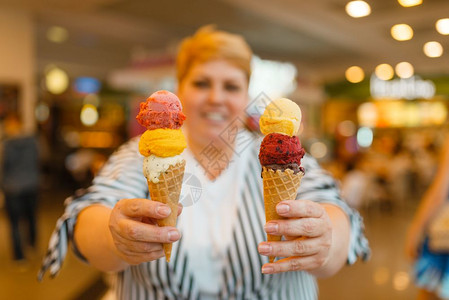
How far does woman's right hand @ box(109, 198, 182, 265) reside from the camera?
0.78 metres

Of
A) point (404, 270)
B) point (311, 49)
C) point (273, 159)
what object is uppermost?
point (311, 49)

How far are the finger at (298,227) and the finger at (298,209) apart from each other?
0.03ft

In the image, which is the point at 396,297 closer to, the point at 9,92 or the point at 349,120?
the point at 9,92

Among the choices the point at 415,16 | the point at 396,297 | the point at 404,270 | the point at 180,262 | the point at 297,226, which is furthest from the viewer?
the point at 404,270

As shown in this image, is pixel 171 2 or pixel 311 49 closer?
pixel 171 2

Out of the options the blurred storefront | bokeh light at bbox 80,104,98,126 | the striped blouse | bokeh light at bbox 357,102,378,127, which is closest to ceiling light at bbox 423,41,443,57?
the striped blouse

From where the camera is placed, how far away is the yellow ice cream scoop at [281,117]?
81 centimetres

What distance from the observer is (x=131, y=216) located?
82 centimetres

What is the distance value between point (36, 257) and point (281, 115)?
212 inches

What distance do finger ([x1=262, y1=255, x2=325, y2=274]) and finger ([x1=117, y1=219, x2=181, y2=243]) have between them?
0.19m

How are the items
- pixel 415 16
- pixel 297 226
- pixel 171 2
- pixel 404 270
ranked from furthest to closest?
pixel 171 2, pixel 404 270, pixel 415 16, pixel 297 226

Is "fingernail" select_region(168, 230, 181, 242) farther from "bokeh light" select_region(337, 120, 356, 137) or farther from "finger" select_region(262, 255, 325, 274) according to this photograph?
"bokeh light" select_region(337, 120, 356, 137)

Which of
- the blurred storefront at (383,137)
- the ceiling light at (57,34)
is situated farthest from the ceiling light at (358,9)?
the ceiling light at (57,34)

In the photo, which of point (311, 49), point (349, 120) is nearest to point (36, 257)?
point (311, 49)
